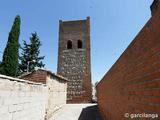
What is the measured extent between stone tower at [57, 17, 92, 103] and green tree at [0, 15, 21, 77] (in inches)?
217

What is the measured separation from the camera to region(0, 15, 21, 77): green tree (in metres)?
11.2

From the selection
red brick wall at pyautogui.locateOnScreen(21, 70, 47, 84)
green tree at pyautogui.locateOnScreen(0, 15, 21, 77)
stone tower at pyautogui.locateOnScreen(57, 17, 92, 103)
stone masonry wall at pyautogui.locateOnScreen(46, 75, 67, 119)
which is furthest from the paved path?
green tree at pyautogui.locateOnScreen(0, 15, 21, 77)

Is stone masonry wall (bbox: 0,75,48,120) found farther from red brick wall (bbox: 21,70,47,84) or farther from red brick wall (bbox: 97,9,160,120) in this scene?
red brick wall (bbox: 97,9,160,120)

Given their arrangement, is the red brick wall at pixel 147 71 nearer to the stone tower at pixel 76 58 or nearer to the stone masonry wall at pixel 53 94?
the stone masonry wall at pixel 53 94

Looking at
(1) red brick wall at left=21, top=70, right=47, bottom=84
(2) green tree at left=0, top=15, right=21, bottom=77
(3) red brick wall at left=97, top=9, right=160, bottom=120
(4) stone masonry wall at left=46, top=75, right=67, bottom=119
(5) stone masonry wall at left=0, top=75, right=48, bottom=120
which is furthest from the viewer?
(2) green tree at left=0, top=15, right=21, bottom=77

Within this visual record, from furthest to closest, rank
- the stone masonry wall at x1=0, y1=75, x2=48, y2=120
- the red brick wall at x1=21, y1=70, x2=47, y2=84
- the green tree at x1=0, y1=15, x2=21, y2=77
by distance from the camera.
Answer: the green tree at x1=0, y1=15, x2=21, y2=77, the red brick wall at x1=21, y1=70, x2=47, y2=84, the stone masonry wall at x1=0, y1=75, x2=48, y2=120

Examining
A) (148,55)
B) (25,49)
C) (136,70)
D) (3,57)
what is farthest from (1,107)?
(25,49)

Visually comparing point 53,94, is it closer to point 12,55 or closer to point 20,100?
point 20,100

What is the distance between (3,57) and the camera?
11375 mm

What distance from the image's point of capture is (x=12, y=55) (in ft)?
38.7

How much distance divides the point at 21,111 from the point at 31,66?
50.8ft

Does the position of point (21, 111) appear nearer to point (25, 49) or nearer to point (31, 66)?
point (31, 66)

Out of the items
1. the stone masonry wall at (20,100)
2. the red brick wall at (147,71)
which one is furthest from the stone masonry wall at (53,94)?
the red brick wall at (147,71)

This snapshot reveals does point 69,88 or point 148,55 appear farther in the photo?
point 69,88
